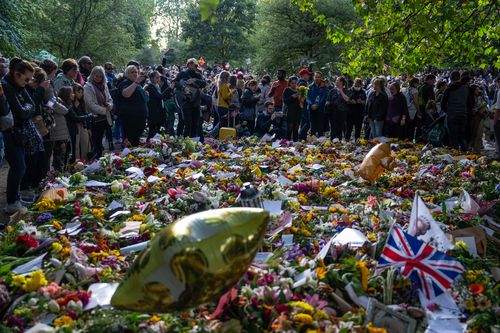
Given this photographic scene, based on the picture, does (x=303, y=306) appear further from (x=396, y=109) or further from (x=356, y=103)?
(x=356, y=103)

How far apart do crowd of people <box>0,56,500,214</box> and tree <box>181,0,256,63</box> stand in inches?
1130

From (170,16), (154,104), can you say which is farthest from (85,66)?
(170,16)

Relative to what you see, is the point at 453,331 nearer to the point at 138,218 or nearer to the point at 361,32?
the point at 138,218

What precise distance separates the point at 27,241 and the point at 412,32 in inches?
239

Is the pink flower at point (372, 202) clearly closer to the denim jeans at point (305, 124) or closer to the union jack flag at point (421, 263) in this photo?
the union jack flag at point (421, 263)

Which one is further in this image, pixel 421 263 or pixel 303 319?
pixel 421 263

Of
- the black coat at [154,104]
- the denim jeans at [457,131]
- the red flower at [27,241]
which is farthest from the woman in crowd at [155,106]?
the red flower at [27,241]

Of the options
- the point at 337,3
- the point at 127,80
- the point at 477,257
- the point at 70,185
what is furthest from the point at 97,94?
the point at 337,3

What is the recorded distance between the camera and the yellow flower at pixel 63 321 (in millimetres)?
3021

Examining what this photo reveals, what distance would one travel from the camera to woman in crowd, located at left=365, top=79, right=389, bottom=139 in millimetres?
10914

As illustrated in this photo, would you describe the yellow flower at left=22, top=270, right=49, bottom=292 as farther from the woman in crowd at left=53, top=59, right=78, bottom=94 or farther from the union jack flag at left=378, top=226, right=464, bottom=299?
the woman in crowd at left=53, top=59, right=78, bottom=94

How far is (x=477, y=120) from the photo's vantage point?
11.0 metres

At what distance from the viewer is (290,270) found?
3684mm

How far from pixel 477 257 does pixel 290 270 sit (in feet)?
5.41
